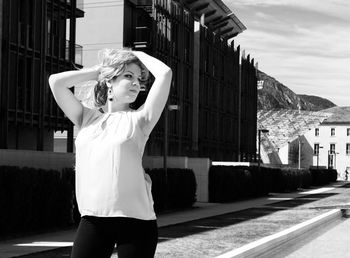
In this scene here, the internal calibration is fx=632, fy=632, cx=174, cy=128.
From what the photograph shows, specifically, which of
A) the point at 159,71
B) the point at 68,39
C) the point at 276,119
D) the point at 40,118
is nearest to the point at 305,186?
the point at 68,39

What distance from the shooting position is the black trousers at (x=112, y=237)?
10.5 feet

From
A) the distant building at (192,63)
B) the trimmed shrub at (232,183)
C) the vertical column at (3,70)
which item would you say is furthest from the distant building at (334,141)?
the vertical column at (3,70)

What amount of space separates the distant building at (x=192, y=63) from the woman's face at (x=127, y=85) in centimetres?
2408

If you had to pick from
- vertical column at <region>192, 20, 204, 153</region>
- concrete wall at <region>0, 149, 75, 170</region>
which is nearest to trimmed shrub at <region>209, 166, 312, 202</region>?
vertical column at <region>192, 20, 204, 153</region>

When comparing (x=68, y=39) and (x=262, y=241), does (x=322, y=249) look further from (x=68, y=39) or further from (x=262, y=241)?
(x=68, y=39)

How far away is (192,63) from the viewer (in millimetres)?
49281

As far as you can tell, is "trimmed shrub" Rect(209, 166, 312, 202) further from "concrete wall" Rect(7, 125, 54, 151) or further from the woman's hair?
the woman's hair

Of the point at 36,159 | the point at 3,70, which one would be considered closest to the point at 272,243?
the point at 36,159

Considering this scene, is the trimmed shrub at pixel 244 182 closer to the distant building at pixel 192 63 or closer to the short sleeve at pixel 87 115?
the distant building at pixel 192 63

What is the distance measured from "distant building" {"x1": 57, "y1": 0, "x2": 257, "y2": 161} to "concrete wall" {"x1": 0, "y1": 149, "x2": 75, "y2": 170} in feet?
35.0

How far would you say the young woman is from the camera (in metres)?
3.19

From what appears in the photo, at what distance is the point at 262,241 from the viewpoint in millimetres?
11328

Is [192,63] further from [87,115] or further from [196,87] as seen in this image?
[87,115]

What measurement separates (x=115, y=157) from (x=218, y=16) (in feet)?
191
